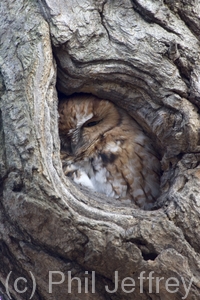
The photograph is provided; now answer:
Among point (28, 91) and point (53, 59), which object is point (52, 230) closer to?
point (28, 91)

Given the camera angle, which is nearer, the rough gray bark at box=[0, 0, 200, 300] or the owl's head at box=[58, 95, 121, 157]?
the rough gray bark at box=[0, 0, 200, 300]

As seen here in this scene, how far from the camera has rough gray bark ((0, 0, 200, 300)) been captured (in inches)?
74.8

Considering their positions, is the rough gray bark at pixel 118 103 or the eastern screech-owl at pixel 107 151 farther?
the eastern screech-owl at pixel 107 151

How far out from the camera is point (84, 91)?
2.32 meters

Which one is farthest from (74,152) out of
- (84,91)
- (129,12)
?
(129,12)

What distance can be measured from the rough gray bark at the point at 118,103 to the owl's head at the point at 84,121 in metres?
0.09

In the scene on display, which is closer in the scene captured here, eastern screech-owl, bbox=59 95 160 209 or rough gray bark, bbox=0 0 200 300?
rough gray bark, bbox=0 0 200 300

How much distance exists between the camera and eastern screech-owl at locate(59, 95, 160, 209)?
7.78 ft

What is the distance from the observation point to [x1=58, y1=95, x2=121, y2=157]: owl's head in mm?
2377

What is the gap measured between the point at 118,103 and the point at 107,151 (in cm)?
26

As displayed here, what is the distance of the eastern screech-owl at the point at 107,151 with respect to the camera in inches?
93.4

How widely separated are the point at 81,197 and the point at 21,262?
36 cm

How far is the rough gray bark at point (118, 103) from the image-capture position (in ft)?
6.23

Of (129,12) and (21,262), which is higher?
(129,12)
